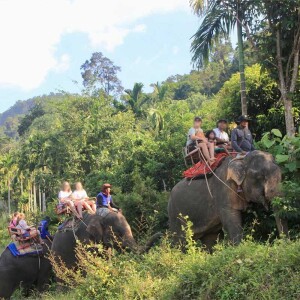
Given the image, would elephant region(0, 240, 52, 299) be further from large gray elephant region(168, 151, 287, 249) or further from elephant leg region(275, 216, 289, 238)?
elephant leg region(275, 216, 289, 238)

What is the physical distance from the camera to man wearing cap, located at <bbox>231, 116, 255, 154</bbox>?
9945 millimetres

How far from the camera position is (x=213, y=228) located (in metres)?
10.4

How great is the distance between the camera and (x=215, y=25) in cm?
1570

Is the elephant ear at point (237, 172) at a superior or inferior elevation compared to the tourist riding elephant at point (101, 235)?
superior

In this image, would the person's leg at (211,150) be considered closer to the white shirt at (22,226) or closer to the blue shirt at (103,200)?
the blue shirt at (103,200)

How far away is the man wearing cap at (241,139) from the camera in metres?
9.95

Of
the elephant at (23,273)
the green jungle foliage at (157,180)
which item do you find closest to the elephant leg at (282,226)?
the green jungle foliage at (157,180)

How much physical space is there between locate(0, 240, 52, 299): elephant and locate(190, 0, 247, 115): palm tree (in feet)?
21.7

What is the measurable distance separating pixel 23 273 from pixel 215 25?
8095 millimetres

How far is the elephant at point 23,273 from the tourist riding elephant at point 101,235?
0.69 metres

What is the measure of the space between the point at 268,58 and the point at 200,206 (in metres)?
6.22

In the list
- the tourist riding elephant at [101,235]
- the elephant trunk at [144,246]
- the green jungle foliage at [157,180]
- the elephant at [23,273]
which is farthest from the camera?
the elephant at [23,273]

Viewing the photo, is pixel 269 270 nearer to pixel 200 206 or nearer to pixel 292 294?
pixel 292 294

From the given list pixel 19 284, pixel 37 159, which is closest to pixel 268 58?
pixel 19 284
